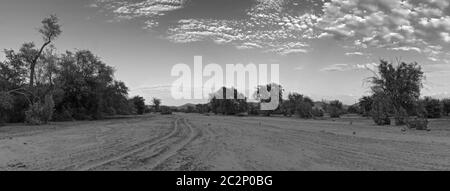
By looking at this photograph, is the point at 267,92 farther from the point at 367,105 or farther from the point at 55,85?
the point at 55,85

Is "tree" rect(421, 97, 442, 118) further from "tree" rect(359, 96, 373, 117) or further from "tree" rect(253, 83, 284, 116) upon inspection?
"tree" rect(253, 83, 284, 116)

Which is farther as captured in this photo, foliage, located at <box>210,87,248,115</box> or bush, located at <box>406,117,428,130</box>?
foliage, located at <box>210,87,248,115</box>

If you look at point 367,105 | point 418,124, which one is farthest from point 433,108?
point 418,124

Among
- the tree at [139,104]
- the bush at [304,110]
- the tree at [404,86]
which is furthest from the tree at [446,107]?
the tree at [139,104]

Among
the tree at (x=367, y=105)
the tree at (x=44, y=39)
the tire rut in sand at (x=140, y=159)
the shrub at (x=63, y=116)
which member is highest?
the tree at (x=44, y=39)

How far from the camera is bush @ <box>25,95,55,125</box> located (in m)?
27.0

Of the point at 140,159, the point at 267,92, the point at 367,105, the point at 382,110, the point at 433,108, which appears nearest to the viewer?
the point at 140,159

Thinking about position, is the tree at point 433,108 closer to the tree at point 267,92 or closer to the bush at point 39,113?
the tree at point 267,92

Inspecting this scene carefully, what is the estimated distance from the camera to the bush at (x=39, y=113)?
1062 inches

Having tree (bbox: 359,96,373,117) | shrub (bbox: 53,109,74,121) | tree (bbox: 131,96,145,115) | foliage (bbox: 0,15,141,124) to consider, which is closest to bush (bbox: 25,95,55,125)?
foliage (bbox: 0,15,141,124)

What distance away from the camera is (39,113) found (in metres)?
27.5
